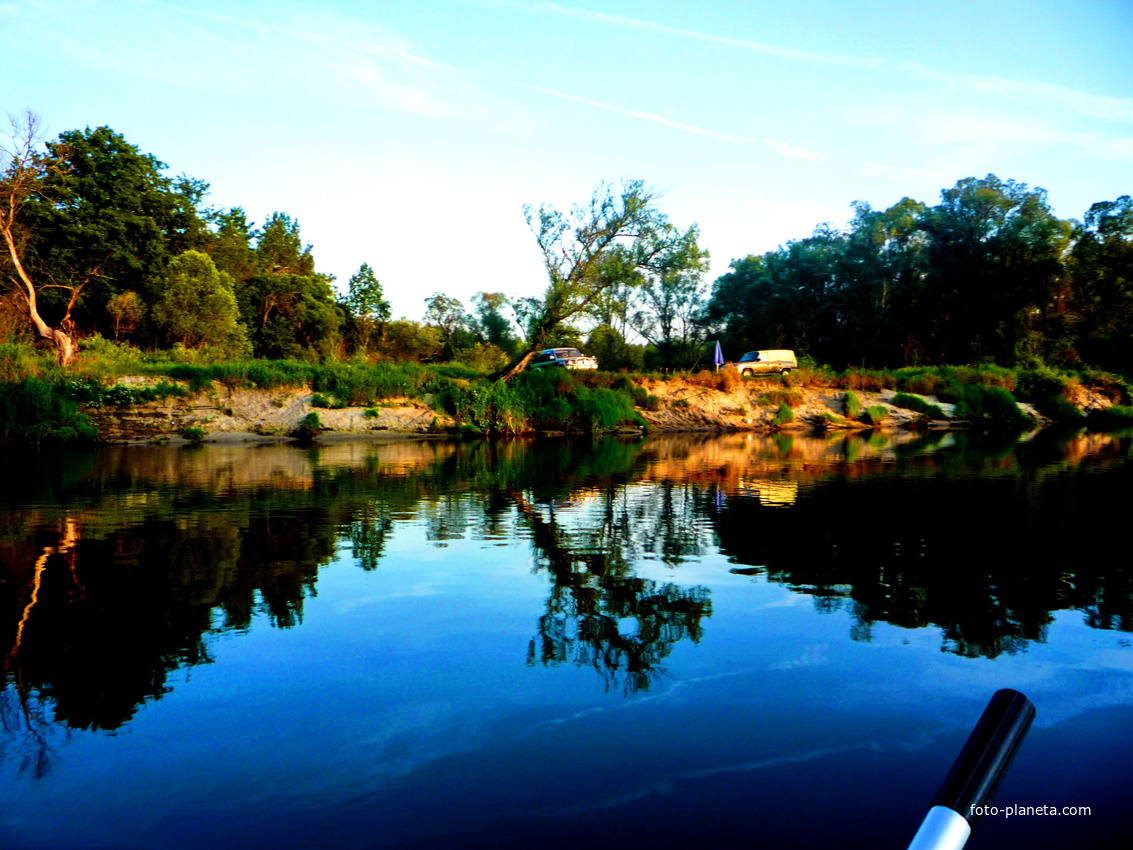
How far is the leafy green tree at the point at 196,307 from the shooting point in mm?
46562

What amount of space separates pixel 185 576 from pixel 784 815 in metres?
6.14

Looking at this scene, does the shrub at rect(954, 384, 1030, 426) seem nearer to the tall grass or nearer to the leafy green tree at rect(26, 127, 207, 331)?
the tall grass

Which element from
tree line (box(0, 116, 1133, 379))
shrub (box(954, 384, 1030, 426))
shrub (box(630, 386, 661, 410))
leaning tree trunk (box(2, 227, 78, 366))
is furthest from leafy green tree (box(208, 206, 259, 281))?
shrub (box(954, 384, 1030, 426))

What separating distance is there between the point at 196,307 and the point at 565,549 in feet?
143

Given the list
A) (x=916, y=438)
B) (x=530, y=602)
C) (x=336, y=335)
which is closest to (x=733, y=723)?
(x=530, y=602)

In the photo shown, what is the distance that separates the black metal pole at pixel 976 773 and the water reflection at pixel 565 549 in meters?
3.59

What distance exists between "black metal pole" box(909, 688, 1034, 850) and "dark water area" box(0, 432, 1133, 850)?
208 cm

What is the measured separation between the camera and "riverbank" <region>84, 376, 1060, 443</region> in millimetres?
29438

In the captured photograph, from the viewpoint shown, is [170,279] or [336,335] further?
[336,335]

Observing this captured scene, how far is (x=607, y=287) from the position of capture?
127 ft

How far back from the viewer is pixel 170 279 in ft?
157

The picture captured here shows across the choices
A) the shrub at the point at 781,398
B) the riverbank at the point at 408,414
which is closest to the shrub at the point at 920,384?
the riverbank at the point at 408,414

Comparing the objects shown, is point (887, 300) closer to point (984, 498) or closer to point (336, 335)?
point (336, 335)

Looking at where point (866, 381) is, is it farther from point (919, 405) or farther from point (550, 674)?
point (550, 674)
